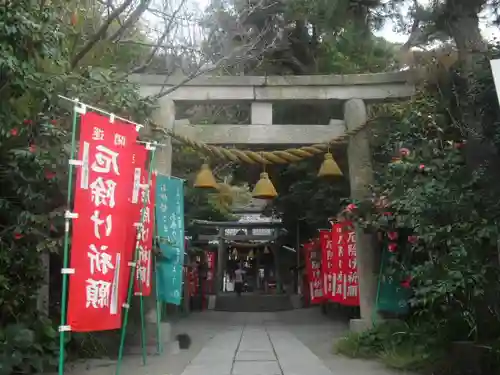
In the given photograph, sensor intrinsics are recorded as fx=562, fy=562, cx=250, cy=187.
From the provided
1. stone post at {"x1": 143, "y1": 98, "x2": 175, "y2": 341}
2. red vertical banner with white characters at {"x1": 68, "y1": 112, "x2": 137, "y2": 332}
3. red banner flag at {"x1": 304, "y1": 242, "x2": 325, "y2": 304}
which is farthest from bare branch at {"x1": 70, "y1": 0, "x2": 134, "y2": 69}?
red banner flag at {"x1": 304, "y1": 242, "x2": 325, "y2": 304}

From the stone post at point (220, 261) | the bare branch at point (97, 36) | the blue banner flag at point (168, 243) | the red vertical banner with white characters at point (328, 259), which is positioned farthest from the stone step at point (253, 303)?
the bare branch at point (97, 36)

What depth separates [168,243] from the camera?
853cm

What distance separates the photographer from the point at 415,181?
6.11m

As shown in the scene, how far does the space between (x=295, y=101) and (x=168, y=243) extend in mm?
3163

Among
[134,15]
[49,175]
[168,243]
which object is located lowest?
[168,243]

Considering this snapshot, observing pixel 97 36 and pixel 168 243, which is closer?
pixel 97 36

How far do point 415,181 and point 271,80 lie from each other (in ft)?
12.9

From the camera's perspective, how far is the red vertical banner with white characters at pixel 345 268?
1037 cm

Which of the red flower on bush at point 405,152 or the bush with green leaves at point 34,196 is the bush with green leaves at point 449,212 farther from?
the bush with green leaves at point 34,196

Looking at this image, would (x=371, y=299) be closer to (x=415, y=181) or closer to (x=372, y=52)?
(x=415, y=181)

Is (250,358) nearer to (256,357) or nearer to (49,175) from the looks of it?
(256,357)

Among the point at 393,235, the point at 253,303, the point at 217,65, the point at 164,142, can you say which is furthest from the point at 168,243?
the point at 253,303

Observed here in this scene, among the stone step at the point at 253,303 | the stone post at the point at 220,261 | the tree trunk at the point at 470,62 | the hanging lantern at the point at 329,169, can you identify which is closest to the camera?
the tree trunk at the point at 470,62

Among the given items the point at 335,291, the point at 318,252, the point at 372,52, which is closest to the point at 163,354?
the point at 335,291
